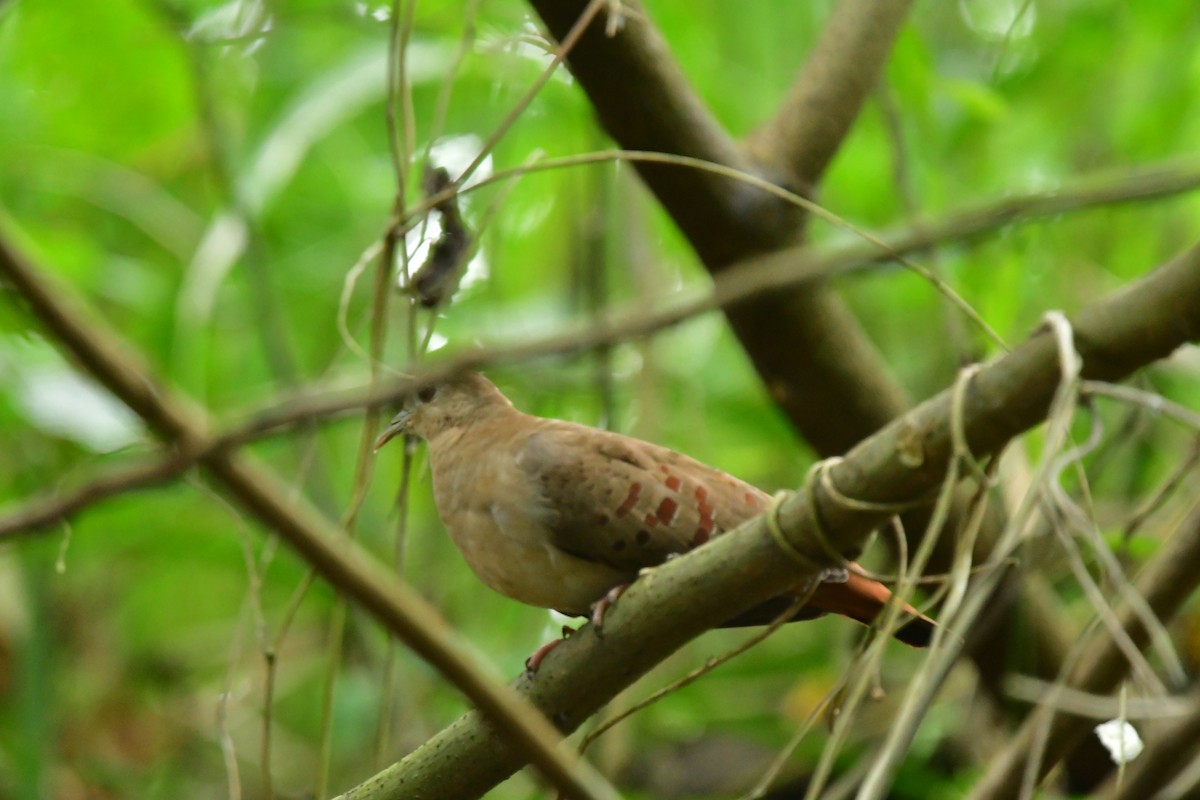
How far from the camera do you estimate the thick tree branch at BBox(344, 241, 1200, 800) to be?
127 centimetres

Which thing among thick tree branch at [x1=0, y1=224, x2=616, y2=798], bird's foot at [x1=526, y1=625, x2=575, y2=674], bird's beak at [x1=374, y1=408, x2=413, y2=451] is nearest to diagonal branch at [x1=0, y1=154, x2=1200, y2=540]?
thick tree branch at [x1=0, y1=224, x2=616, y2=798]

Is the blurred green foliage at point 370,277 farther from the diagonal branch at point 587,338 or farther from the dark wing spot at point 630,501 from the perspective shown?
the diagonal branch at point 587,338

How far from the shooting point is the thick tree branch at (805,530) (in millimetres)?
1271

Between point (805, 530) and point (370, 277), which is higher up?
point (370, 277)

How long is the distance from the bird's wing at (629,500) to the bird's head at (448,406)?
431 millimetres

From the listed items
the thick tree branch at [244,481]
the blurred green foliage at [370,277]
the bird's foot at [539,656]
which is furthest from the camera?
the blurred green foliage at [370,277]

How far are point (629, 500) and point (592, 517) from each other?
2.4 inches

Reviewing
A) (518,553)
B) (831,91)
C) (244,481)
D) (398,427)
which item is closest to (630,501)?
(518,553)

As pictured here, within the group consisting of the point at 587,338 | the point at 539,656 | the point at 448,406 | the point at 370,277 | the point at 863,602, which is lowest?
the point at 863,602

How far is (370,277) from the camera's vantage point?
3908mm

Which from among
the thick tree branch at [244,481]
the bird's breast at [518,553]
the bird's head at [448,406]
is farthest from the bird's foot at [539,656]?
the thick tree branch at [244,481]

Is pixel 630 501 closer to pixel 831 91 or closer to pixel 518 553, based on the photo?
pixel 518 553

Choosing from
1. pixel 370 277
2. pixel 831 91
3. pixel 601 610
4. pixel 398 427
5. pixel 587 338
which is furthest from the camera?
pixel 370 277

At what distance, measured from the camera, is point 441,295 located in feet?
6.04
